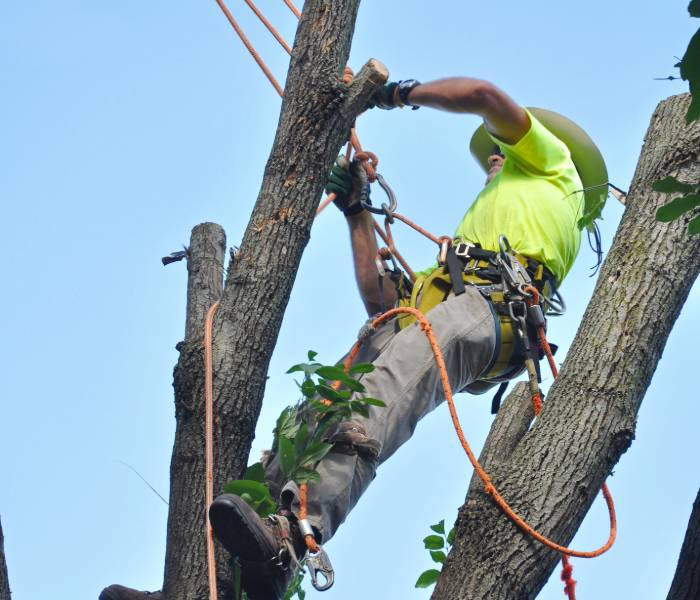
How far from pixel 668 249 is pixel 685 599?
1106 mm

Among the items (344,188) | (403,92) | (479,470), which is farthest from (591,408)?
(344,188)

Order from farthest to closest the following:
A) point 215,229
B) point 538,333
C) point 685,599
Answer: point 215,229 → point 538,333 → point 685,599

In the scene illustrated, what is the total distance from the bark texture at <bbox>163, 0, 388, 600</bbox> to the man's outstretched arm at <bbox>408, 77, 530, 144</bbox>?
0.74 meters

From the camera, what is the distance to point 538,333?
4.03m

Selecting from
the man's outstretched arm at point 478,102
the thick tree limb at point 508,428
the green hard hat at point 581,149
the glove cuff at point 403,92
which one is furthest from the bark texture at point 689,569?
the green hard hat at point 581,149

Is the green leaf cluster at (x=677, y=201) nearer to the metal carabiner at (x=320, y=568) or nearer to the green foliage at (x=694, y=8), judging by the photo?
the green foliage at (x=694, y=8)

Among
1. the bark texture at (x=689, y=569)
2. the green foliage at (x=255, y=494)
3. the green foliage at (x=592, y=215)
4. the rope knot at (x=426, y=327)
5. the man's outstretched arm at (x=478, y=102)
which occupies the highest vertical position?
the man's outstretched arm at (x=478, y=102)

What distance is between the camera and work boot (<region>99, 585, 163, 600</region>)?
3109 millimetres

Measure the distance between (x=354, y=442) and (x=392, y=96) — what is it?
149cm

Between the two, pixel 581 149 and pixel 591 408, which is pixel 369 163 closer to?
pixel 581 149

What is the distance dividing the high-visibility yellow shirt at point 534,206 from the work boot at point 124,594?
186 cm

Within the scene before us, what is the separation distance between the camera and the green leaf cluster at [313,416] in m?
3.34

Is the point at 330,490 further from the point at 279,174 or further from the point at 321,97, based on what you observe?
the point at 321,97

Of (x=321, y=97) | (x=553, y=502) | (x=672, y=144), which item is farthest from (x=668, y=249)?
(x=321, y=97)
